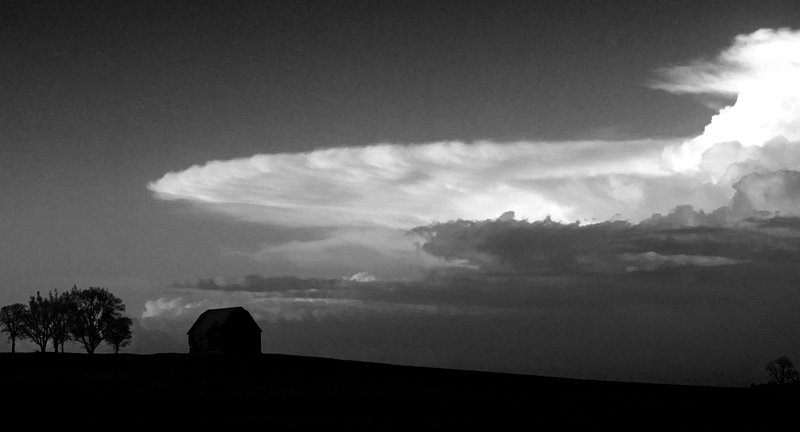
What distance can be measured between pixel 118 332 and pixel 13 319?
1360cm

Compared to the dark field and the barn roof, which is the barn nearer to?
the barn roof

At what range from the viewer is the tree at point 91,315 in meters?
98.1

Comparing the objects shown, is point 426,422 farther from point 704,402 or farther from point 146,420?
point 704,402

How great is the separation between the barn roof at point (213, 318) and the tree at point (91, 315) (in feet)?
34.3

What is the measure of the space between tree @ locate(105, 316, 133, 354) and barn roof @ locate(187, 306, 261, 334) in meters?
7.95

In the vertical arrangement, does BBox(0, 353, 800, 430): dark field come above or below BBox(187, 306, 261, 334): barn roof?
below

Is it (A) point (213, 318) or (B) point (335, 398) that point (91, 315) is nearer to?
(A) point (213, 318)

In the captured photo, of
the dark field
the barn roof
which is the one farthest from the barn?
the dark field

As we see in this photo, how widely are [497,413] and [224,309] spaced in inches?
2348

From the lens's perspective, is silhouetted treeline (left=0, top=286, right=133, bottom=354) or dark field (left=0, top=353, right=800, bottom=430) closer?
dark field (left=0, top=353, right=800, bottom=430)

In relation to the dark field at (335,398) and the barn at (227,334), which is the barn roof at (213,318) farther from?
the dark field at (335,398)

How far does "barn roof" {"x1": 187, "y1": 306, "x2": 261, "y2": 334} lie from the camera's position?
9627 cm

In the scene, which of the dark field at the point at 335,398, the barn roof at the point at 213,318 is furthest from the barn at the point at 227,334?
the dark field at the point at 335,398


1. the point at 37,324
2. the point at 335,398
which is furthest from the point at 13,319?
the point at 335,398
